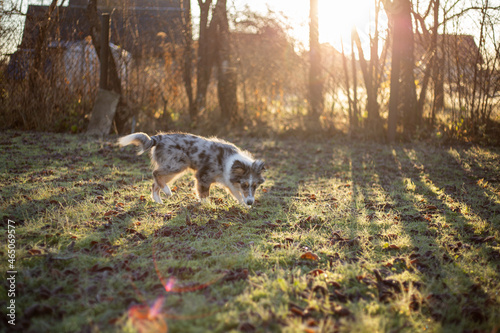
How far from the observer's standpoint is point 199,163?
631 centimetres

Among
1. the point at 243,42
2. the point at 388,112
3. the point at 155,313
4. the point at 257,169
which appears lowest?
the point at 155,313

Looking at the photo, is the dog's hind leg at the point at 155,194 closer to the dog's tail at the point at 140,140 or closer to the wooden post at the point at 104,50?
the dog's tail at the point at 140,140

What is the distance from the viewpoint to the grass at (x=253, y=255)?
2809 mm

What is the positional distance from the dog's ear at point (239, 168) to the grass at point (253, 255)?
596mm

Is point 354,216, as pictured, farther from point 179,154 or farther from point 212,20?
point 212,20

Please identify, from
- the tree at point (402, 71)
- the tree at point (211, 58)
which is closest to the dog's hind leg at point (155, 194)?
the tree at point (211, 58)

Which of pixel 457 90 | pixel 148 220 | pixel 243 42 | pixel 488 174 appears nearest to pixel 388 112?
pixel 457 90

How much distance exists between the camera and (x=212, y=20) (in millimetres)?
13547

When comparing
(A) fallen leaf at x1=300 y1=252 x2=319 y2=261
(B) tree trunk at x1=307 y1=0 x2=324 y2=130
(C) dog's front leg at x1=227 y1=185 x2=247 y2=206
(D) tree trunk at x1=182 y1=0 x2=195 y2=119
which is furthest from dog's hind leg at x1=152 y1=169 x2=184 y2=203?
(B) tree trunk at x1=307 y1=0 x2=324 y2=130

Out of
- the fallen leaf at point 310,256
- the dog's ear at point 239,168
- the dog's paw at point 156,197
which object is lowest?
the fallen leaf at point 310,256

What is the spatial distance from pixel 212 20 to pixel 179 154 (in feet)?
29.7

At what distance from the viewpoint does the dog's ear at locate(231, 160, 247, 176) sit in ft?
19.2

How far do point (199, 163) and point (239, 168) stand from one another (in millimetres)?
855

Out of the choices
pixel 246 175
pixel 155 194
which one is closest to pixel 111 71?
pixel 155 194
